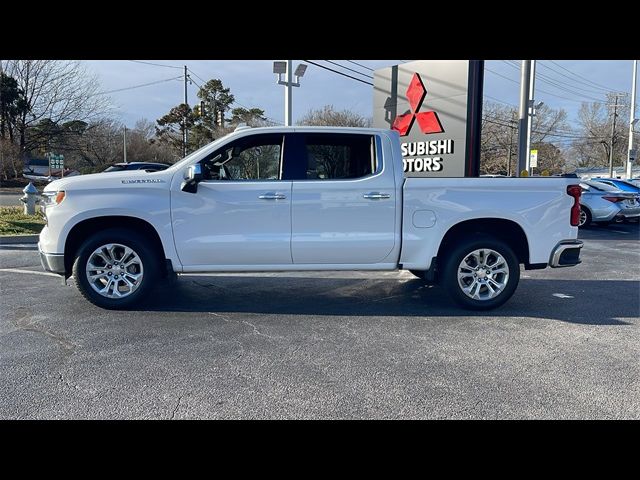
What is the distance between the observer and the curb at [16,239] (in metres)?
10.6

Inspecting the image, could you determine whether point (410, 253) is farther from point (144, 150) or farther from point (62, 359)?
point (144, 150)

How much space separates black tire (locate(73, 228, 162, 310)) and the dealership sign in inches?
263

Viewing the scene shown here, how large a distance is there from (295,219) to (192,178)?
1.21 metres

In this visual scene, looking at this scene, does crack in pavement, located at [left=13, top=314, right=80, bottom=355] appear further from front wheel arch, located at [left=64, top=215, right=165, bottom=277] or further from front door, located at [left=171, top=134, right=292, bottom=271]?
front door, located at [left=171, top=134, right=292, bottom=271]

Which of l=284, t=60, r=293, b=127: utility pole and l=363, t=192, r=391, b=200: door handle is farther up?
l=284, t=60, r=293, b=127: utility pole

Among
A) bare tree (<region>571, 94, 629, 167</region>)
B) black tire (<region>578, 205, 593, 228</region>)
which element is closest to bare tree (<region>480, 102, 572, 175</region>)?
bare tree (<region>571, 94, 629, 167</region>)

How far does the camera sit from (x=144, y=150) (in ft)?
156

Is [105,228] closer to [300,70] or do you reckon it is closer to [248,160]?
[248,160]

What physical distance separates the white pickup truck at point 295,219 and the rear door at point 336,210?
0.04ft

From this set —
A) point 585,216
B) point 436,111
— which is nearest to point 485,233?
point 436,111

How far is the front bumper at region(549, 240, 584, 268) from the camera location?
5.64 metres

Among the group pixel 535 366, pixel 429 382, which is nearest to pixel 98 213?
pixel 429 382

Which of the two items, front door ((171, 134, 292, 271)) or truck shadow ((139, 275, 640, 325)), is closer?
front door ((171, 134, 292, 271))
